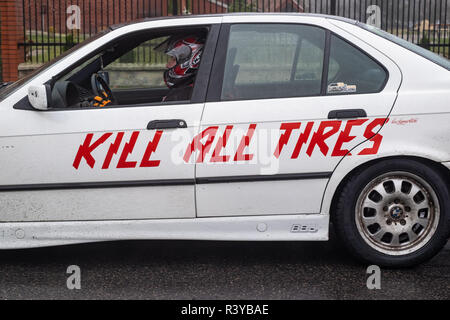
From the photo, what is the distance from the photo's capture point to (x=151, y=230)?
438 centimetres

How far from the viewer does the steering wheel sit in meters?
4.95

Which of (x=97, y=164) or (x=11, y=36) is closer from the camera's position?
(x=97, y=164)

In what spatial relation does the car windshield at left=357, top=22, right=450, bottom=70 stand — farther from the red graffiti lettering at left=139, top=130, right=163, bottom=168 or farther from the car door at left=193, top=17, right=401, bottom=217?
the red graffiti lettering at left=139, top=130, right=163, bottom=168

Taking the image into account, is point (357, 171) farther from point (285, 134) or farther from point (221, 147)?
point (221, 147)

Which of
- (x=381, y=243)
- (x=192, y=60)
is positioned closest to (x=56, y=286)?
(x=192, y=60)

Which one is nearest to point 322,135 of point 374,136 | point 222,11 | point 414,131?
point 374,136

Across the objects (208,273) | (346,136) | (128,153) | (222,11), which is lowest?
(208,273)

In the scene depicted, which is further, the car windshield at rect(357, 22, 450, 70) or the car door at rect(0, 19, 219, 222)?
the car windshield at rect(357, 22, 450, 70)

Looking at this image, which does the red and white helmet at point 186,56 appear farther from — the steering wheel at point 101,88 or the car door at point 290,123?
the steering wheel at point 101,88

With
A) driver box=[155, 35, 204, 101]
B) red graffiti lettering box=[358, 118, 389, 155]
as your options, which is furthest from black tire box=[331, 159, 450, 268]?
driver box=[155, 35, 204, 101]

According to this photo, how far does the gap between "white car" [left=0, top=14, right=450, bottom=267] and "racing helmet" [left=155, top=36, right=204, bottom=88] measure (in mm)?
319

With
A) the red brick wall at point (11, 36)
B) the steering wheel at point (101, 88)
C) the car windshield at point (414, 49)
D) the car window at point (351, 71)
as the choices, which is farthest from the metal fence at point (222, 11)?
the car window at point (351, 71)

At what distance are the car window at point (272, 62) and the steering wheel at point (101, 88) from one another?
38.7 inches

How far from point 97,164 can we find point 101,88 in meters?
0.88
